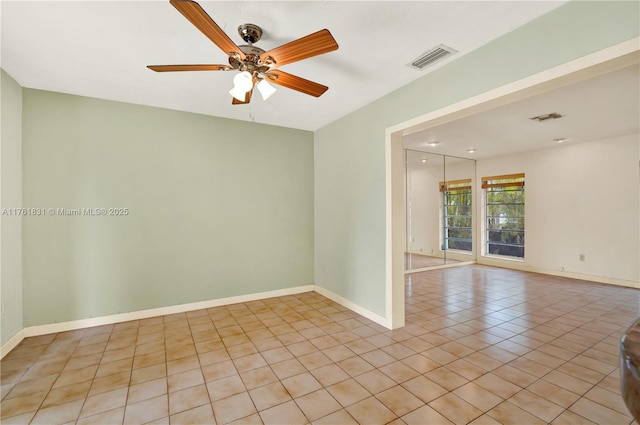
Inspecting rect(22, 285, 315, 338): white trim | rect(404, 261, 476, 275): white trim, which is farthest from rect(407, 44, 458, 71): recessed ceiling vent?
rect(404, 261, 476, 275): white trim

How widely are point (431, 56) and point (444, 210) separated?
5515 millimetres

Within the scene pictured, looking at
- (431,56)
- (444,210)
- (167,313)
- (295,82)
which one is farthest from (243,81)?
(444,210)

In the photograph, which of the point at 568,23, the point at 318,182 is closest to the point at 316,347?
the point at 318,182

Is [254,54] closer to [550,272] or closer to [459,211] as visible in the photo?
[459,211]

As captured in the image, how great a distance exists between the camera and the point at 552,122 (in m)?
4.19

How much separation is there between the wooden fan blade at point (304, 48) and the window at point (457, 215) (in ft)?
21.0

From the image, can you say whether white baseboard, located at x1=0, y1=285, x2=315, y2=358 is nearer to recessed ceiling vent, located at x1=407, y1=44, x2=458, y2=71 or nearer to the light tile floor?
the light tile floor

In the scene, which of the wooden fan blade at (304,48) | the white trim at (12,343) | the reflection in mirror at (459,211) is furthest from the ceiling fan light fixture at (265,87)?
the reflection in mirror at (459,211)

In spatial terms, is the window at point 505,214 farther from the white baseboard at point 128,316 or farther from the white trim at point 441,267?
the white baseboard at point 128,316

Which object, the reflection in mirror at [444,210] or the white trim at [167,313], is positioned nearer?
the white trim at [167,313]

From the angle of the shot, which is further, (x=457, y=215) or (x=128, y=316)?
(x=457, y=215)

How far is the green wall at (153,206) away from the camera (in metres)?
3.13

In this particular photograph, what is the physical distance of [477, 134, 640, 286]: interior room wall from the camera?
490 cm

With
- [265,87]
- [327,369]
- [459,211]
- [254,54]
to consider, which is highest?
[254,54]
